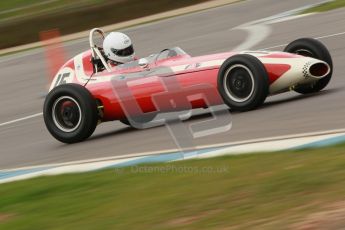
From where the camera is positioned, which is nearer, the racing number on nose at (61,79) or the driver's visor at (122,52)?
the driver's visor at (122,52)

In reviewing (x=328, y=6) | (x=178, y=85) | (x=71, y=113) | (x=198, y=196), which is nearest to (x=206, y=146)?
(x=178, y=85)

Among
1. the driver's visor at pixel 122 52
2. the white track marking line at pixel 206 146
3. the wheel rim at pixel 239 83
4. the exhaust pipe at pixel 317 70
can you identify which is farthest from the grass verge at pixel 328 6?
the white track marking line at pixel 206 146

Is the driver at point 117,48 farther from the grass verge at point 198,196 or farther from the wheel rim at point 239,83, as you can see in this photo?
the grass verge at point 198,196

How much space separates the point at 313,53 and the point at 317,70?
29cm

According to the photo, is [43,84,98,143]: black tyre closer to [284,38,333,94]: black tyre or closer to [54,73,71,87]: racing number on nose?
[54,73,71,87]: racing number on nose

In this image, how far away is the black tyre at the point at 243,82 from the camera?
33.6 feet

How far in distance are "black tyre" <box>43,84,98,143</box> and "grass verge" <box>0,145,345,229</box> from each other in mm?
2428

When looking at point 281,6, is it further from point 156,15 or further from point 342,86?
point 342,86

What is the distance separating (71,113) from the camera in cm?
1124

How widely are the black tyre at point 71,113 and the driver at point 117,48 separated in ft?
2.84

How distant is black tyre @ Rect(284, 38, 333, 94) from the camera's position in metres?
11.0

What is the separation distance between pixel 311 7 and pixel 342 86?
13.4 meters

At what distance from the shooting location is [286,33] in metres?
20.5

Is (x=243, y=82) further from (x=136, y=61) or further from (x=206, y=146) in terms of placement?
(x=136, y=61)
